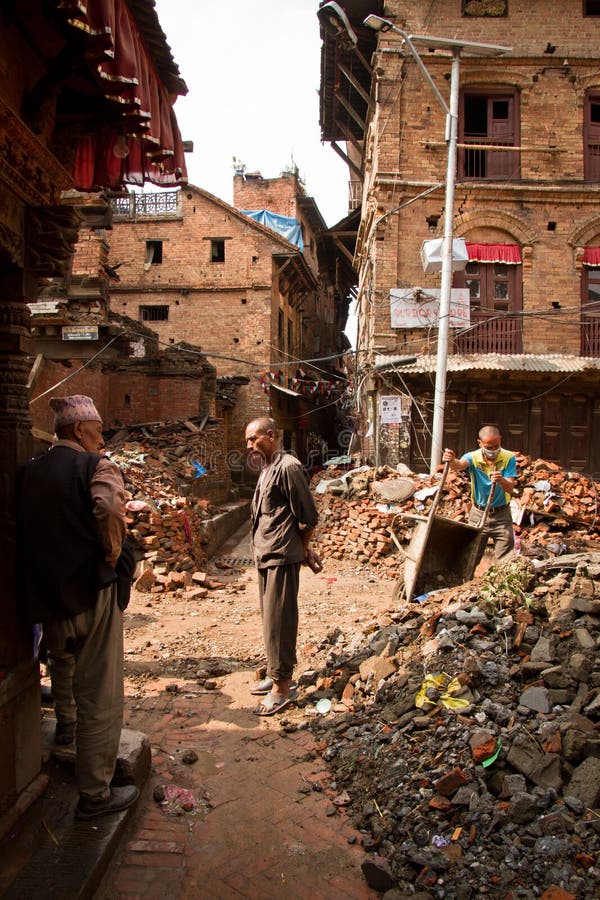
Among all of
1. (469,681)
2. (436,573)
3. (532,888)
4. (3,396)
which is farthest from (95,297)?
(532,888)

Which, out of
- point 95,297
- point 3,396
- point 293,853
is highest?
point 95,297

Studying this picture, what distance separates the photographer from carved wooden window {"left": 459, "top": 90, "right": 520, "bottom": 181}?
54.2ft

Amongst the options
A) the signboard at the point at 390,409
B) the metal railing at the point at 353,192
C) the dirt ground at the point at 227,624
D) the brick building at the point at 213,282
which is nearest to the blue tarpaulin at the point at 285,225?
the brick building at the point at 213,282

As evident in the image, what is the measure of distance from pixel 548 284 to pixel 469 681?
14.9 metres

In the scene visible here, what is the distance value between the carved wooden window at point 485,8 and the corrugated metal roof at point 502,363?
9.56 meters

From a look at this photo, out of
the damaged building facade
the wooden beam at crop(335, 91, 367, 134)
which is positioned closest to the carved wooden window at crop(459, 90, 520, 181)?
the wooden beam at crop(335, 91, 367, 134)

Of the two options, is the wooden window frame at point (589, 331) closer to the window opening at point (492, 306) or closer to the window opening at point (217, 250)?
the window opening at point (492, 306)

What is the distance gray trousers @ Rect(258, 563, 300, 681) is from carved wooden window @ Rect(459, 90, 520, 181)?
1538 cm

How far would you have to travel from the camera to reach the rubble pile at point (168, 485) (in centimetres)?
992

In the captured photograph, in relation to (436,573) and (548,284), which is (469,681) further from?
(548,284)

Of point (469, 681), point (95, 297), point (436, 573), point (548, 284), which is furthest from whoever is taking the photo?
point (548, 284)

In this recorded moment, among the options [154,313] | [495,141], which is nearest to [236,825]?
[495,141]

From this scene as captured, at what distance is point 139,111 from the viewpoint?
320 centimetres

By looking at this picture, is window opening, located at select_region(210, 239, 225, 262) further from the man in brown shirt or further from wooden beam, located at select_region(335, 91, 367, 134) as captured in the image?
the man in brown shirt
